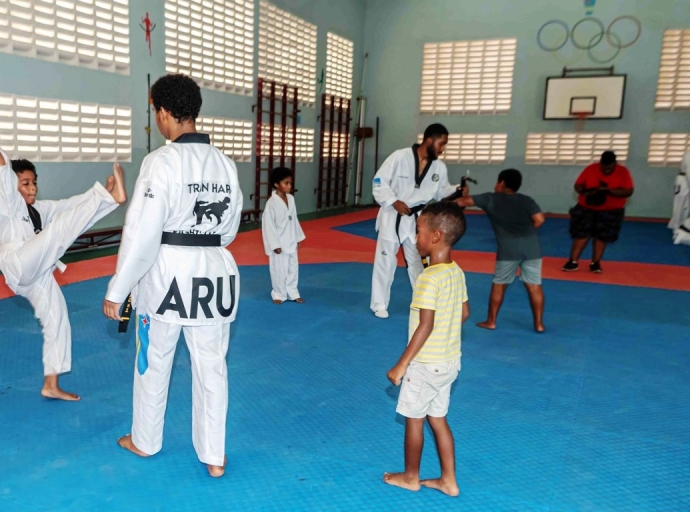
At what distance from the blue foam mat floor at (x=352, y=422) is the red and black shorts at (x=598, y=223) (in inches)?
87.8

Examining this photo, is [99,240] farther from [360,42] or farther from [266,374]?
[360,42]

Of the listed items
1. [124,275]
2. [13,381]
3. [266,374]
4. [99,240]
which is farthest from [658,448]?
[99,240]

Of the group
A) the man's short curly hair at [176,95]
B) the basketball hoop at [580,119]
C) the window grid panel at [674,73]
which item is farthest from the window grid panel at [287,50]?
the man's short curly hair at [176,95]

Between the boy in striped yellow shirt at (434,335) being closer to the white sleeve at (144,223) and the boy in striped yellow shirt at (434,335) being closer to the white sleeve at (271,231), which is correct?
the white sleeve at (144,223)

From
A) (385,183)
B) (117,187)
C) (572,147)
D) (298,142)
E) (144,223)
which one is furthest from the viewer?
(572,147)

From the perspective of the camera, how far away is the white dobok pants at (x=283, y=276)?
5414 millimetres

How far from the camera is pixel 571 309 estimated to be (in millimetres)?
5445

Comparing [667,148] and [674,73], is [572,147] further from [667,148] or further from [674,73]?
[674,73]

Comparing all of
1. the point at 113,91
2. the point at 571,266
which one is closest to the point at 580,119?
the point at 571,266

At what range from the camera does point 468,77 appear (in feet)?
48.3

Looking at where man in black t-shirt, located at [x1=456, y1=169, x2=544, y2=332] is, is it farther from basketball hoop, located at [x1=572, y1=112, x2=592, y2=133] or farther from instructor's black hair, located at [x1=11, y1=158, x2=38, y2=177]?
basketball hoop, located at [x1=572, y1=112, x2=592, y2=133]

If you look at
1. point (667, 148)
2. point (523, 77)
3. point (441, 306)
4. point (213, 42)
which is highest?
point (523, 77)

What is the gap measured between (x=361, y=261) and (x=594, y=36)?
977 centimetres

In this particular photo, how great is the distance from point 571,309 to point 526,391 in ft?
7.55
